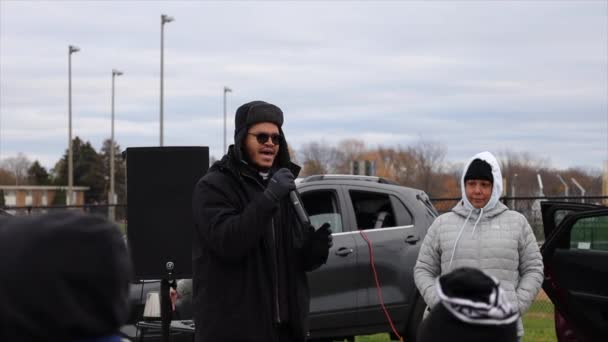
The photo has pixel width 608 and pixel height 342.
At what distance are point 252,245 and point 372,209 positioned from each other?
5.91 m

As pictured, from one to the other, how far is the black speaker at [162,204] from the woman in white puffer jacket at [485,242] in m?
2.62

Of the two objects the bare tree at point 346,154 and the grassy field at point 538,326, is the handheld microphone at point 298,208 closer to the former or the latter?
the grassy field at point 538,326

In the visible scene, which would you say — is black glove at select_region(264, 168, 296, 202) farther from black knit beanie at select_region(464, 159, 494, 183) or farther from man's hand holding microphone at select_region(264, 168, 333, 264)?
black knit beanie at select_region(464, 159, 494, 183)

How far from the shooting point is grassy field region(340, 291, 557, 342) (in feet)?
35.4

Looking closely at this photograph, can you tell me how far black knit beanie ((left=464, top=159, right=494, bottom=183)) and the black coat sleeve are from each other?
1346mm

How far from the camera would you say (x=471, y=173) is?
16.6 feet

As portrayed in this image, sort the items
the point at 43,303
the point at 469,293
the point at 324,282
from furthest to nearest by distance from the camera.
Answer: the point at 324,282 → the point at 469,293 → the point at 43,303

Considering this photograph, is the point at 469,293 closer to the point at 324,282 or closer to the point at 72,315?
the point at 72,315

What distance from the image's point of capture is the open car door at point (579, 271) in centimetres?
637

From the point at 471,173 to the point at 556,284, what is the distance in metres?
1.75

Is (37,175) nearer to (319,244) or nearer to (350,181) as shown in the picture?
(350,181)

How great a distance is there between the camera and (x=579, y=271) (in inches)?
254

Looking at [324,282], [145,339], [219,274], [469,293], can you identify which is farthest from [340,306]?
[469,293]

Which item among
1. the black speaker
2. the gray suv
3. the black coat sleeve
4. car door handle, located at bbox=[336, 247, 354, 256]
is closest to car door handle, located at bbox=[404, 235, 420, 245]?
the gray suv
